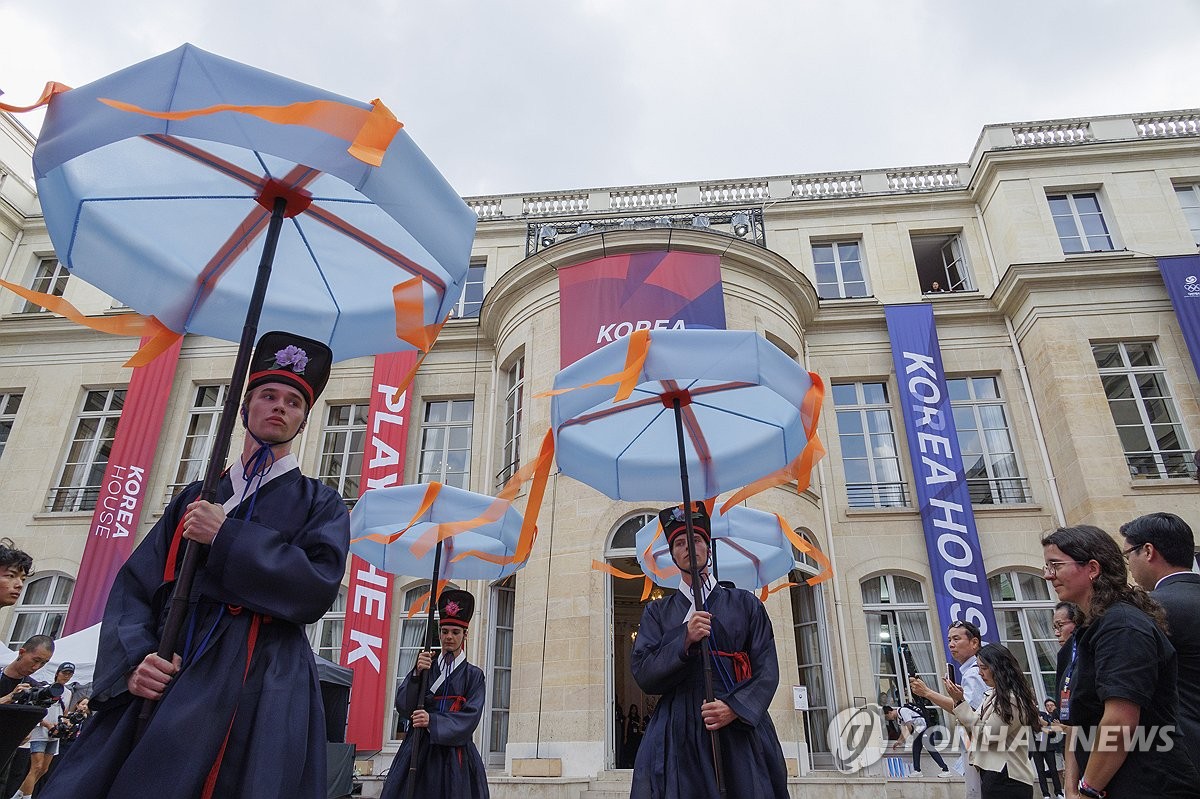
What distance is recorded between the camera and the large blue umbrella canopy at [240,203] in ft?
7.89

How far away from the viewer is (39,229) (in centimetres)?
1672

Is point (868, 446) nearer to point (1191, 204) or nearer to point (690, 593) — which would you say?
point (1191, 204)

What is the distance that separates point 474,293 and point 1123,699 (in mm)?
14739

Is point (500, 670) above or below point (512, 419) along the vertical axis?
below

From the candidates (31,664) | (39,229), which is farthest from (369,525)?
(39,229)

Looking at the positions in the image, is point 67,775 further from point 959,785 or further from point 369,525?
point 959,785

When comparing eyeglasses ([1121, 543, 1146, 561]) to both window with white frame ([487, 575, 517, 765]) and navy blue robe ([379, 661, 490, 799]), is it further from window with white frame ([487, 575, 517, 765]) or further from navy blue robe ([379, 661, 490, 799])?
window with white frame ([487, 575, 517, 765])

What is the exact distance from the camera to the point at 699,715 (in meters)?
3.71

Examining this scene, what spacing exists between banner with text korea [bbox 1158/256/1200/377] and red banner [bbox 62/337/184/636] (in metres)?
18.1

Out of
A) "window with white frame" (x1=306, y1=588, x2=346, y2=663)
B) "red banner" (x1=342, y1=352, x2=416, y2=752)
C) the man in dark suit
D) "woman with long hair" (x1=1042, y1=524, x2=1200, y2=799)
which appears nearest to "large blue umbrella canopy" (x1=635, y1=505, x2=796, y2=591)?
the man in dark suit

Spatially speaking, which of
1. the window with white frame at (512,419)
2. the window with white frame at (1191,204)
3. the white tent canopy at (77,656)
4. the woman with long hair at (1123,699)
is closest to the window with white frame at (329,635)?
the window with white frame at (512,419)

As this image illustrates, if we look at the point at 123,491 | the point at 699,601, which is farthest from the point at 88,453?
the point at 699,601

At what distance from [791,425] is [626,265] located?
7.56 metres

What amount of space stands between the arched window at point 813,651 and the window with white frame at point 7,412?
1656cm
